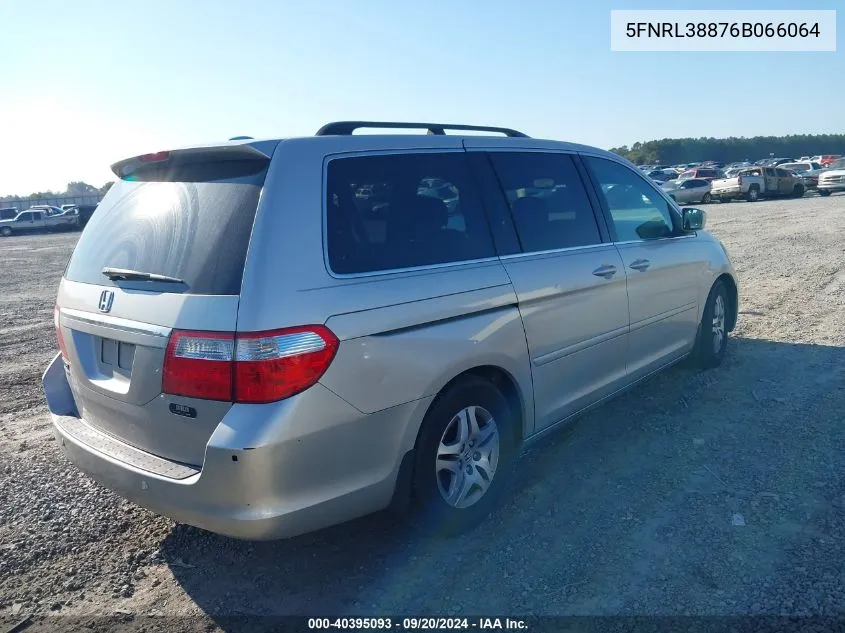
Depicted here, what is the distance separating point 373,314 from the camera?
9.50ft

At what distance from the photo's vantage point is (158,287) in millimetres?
2918

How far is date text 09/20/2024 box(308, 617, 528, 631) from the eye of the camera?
9.30 feet

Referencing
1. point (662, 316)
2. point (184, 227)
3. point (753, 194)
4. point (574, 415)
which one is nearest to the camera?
point (184, 227)

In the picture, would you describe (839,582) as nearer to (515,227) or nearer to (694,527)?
(694,527)

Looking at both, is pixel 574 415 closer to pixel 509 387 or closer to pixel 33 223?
pixel 509 387

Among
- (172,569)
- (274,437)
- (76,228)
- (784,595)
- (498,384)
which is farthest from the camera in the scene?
(76,228)

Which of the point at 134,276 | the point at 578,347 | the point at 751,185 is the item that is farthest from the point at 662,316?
the point at 751,185

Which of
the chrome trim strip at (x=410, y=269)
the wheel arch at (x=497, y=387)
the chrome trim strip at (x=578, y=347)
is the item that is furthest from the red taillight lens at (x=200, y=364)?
the chrome trim strip at (x=578, y=347)

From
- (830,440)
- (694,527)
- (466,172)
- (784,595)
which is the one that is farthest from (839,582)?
(466,172)

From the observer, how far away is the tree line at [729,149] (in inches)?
3912

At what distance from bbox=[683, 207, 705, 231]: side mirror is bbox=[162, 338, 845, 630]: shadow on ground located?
5.01 feet

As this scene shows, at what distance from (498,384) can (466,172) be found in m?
1.15

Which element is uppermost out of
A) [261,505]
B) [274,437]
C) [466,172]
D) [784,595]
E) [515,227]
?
[466,172]

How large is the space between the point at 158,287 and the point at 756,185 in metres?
33.7
